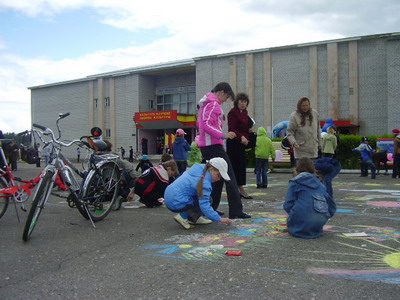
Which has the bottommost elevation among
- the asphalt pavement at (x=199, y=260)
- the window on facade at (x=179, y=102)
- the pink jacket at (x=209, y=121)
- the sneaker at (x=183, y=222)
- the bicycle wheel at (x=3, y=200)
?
the asphalt pavement at (x=199, y=260)

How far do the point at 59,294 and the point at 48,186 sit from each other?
198 cm

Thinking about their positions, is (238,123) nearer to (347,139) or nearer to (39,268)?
(39,268)

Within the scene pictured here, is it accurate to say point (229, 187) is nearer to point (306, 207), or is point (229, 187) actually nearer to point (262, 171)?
point (306, 207)

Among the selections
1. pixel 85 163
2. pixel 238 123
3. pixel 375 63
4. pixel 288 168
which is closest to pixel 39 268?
pixel 85 163

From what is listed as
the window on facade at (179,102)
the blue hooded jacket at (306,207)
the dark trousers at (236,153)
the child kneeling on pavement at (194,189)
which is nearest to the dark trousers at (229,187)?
the child kneeling on pavement at (194,189)

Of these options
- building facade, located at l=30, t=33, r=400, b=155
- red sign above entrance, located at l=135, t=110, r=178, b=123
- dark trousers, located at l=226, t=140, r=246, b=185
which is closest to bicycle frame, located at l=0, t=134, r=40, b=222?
dark trousers, located at l=226, t=140, r=246, b=185

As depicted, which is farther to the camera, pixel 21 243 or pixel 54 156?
pixel 54 156

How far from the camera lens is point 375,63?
31.5 m

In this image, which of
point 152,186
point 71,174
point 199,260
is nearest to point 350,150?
point 152,186

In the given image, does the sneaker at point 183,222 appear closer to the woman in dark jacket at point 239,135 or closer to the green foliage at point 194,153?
the woman in dark jacket at point 239,135

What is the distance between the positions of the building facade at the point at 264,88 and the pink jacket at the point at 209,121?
28808 millimetres

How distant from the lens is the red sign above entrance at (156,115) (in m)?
39.2

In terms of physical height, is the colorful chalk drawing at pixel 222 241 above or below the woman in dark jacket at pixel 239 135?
below

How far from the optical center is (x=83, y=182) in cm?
507
